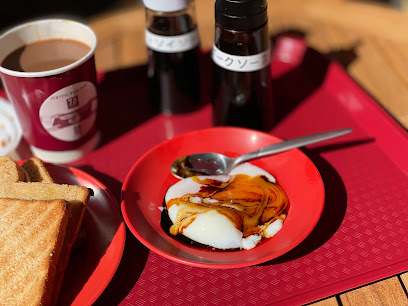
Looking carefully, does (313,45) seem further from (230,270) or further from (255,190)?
(230,270)

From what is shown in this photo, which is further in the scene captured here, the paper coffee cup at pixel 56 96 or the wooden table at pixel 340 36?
the wooden table at pixel 340 36

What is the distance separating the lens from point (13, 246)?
2.28ft

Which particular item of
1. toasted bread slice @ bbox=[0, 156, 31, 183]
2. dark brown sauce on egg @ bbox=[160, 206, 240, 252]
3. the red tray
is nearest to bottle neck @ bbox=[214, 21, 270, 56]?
the red tray

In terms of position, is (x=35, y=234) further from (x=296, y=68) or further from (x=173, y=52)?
(x=296, y=68)

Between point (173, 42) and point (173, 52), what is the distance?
0.07 ft

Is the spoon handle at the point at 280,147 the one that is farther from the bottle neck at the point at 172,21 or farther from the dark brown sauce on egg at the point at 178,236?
the bottle neck at the point at 172,21

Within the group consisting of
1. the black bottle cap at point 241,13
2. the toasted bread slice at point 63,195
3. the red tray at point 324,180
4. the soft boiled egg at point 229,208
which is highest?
the black bottle cap at point 241,13

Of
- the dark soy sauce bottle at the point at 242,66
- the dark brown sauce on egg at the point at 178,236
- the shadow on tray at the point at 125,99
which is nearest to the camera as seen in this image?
the dark brown sauce on egg at the point at 178,236

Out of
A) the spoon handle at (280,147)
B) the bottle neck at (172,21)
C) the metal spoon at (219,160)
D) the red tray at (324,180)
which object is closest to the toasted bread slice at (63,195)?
the red tray at (324,180)

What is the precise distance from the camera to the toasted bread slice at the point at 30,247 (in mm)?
657

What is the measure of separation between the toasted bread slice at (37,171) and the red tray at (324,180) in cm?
14

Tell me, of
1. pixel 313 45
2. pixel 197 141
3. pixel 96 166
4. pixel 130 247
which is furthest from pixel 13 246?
pixel 313 45

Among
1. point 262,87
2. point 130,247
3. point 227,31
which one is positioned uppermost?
point 227,31

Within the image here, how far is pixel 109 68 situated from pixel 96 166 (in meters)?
0.43
